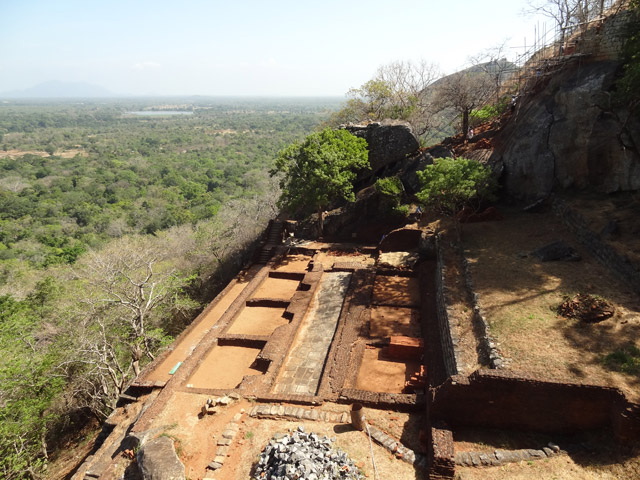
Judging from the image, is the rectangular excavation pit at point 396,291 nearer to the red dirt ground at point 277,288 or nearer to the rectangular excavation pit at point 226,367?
the red dirt ground at point 277,288

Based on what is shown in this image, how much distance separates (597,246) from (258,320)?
12.0 meters

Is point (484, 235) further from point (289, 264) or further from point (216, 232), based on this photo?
point (216, 232)

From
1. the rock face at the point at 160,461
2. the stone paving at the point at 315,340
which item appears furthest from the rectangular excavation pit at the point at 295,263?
the rock face at the point at 160,461

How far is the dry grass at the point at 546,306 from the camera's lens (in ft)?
26.0

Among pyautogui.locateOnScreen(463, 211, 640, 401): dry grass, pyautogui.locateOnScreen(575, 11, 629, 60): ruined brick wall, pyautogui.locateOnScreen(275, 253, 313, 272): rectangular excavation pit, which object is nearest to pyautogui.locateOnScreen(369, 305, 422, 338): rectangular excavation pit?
pyautogui.locateOnScreen(463, 211, 640, 401): dry grass

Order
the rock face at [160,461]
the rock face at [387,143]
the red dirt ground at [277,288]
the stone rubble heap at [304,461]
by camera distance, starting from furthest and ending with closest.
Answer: the rock face at [387,143] < the red dirt ground at [277,288] < the rock face at [160,461] < the stone rubble heap at [304,461]

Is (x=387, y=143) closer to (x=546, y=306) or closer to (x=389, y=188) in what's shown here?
(x=389, y=188)

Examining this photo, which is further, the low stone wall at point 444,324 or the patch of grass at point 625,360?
the low stone wall at point 444,324

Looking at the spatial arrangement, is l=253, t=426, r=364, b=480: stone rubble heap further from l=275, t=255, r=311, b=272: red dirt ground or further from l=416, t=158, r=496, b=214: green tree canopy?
l=275, t=255, r=311, b=272: red dirt ground

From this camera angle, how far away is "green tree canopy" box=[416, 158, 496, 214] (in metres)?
14.4

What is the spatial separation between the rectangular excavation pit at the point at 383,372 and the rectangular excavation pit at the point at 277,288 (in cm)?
557

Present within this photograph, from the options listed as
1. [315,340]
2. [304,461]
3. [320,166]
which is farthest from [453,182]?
[304,461]

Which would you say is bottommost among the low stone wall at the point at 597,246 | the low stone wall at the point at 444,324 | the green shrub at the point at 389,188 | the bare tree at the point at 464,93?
the low stone wall at the point at 444,324

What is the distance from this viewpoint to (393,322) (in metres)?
12.8
